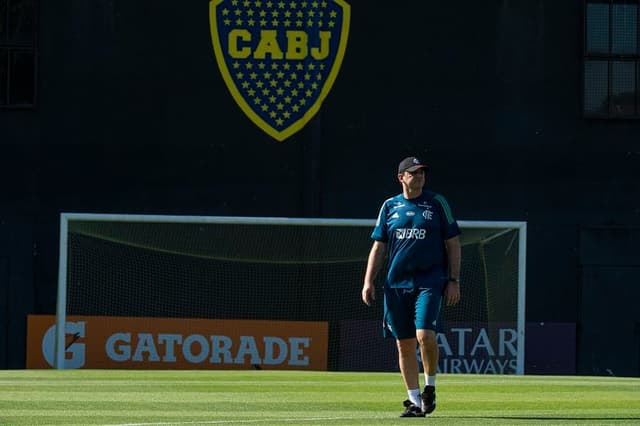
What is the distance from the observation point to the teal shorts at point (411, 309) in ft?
31.1

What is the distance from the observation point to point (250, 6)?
20.0 m

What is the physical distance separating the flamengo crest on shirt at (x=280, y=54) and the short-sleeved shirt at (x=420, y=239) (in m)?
10.6

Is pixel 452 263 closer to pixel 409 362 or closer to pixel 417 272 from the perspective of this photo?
pixel 417 272

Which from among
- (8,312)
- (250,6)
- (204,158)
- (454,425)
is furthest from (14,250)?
(454,425)

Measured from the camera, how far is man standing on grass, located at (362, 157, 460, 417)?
9.53 m

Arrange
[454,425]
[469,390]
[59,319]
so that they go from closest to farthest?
1. [454,425]
2. [469,390]
3. [59,319]

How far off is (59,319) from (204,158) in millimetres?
3153

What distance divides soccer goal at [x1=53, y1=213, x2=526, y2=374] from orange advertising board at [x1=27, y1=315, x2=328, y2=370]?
13 cm

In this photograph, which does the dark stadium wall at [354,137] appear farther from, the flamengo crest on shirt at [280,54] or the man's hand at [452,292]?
the man's hand at [452,292]

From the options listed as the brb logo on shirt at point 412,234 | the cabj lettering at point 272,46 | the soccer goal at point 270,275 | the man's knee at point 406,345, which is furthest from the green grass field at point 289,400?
the cabj lettering at point 272,46

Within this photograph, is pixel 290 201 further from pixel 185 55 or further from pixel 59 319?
pixel 59 319

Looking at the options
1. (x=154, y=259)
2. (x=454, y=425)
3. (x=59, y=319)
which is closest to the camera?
(x=454, y=425)

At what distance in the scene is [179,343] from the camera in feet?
64.0

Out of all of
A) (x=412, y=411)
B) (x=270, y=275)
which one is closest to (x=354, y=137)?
(x=270, y=275)
